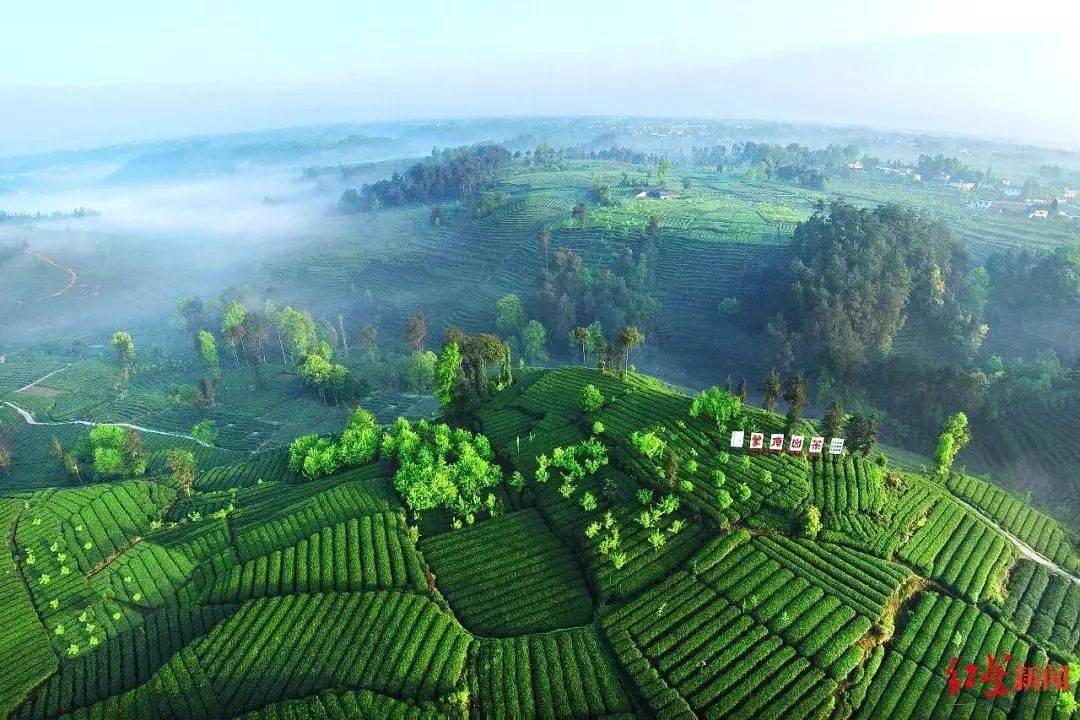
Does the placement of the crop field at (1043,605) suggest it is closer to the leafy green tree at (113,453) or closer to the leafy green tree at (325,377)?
the leafy green tree at (325,377)

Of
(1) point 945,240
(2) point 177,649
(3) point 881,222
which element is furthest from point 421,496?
(1) point 945,240

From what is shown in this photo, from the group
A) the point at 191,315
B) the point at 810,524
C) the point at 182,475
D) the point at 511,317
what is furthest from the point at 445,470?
the point at 191,315

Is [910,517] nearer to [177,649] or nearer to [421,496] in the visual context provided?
[421,496]

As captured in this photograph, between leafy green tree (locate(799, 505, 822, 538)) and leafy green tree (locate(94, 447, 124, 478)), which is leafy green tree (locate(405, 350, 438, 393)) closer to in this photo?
leafy green tree (locate(94, 447, 124, 478))

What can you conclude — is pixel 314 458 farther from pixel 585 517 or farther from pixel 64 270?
pixel 64 270

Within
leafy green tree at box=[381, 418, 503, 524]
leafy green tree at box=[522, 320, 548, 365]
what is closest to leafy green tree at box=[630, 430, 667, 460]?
leafy green tree at box=[381, 418, 503, 524]

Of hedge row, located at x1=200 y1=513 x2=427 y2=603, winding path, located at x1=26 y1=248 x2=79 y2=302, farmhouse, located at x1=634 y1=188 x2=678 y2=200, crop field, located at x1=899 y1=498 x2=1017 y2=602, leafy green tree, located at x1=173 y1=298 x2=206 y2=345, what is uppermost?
farmhouse, located at x1=634 y1=188 x2=678 y2=200
